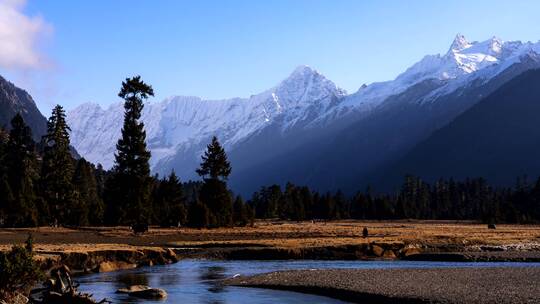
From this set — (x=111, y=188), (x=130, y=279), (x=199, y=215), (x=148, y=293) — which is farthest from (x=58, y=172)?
(x=148, y=293)

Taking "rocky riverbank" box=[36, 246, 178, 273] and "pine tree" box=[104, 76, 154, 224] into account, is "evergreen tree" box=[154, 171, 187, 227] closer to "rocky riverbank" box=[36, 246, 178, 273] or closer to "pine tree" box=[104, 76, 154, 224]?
"pine tree" box=[104, 76, 154, 224]

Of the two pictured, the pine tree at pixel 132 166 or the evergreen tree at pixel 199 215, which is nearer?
the pine tree at pixel 132 166

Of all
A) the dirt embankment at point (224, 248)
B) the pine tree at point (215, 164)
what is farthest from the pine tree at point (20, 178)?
the pine tree at point (215, 164)

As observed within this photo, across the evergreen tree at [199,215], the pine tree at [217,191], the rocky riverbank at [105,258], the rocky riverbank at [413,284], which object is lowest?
the rocky riverbank at [413,284]

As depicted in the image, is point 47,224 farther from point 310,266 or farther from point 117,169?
point 310,266

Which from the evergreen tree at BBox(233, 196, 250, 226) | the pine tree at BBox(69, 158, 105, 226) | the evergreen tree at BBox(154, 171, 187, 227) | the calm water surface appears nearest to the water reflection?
the calm water surface

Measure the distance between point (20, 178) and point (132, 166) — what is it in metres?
22.0

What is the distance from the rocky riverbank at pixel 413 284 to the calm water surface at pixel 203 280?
1.89 meters

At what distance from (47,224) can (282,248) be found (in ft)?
143

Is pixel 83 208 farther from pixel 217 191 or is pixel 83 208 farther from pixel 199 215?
pixel 217 191

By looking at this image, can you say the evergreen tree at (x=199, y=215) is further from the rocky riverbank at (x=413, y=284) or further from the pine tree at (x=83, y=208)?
the rocky riverbank at (x=413, y=284)

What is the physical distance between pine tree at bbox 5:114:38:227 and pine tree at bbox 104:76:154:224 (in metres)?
13.5

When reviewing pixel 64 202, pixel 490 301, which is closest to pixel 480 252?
pixel 490 301

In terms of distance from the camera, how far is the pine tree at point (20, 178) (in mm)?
91812
